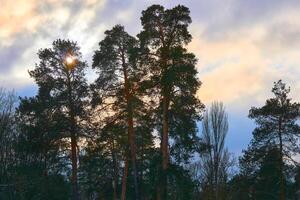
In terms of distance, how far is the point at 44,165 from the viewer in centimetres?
4559

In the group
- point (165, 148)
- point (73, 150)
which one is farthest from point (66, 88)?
point (165, 148)

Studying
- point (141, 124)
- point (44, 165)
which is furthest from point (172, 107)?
point (44, 165)

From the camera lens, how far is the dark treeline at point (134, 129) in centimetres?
3400

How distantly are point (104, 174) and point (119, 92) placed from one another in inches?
500

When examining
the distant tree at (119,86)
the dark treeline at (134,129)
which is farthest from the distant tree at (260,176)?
the distant tree at (119,86)

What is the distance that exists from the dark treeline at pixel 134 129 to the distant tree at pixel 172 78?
0.21 ft

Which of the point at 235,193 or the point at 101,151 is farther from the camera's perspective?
the point at 235,193

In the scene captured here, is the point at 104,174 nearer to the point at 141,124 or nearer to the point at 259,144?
the point at 141,124

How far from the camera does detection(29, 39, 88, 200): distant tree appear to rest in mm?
40938

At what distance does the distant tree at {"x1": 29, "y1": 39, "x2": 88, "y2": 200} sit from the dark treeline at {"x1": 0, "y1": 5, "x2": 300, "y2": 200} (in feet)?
0.26

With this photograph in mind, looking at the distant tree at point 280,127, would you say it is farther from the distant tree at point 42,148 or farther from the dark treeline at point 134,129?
the distant tree at point 42,148

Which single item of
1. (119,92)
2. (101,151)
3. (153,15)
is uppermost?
(153,15)

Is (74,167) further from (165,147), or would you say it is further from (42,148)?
(165,147)

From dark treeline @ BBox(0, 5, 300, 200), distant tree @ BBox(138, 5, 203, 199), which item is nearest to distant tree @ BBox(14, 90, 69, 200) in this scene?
dark treeline @ BBox(0, 5, 300, 200)
